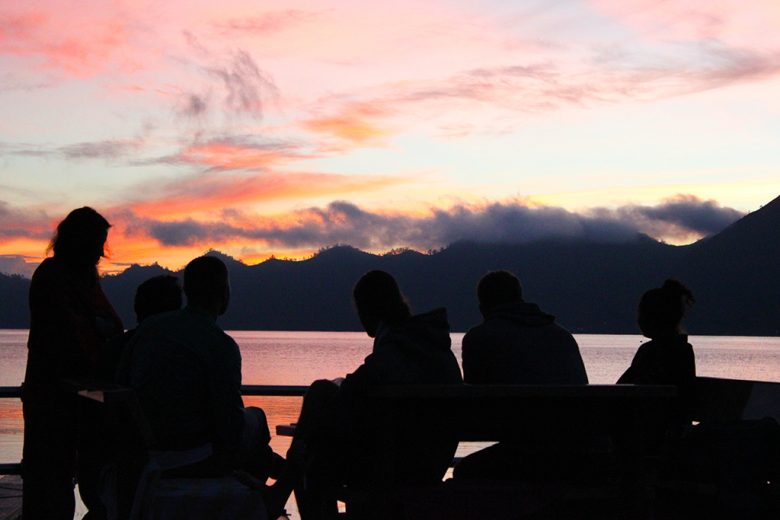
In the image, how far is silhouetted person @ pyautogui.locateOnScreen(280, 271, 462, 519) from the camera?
162 inches

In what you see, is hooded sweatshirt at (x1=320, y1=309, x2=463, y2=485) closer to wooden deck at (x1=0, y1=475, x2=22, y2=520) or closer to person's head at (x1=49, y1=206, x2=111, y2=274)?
person's head at (x1=49, y1=206, x2=111, y2=274)

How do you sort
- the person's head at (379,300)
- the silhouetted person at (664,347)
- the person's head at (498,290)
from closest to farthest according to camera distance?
the person's head at (379,300), the person's head at (498,290), the silhouetted person at (664,347)

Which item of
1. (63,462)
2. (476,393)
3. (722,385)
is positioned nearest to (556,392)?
(476,393)

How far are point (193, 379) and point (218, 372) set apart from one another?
0.09m

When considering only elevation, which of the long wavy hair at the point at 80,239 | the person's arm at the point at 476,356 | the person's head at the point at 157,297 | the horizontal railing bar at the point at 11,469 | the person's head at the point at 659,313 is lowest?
the horizontal railing bar at the point at 11,469

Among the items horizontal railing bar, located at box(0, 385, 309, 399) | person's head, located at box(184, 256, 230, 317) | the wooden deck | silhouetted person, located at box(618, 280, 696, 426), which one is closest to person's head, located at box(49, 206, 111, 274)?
person's head, located at box(184, 256, 230, 317)

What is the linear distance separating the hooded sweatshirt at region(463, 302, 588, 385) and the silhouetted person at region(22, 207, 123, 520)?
1558 mm

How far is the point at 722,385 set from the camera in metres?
5.30

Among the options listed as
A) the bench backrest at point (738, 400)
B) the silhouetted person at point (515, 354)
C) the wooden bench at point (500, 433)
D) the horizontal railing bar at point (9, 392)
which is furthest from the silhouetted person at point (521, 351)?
the horizontal railing bar at point (9, 392)

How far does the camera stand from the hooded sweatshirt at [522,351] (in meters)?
4.44

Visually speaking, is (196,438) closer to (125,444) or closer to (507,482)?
(125,444)

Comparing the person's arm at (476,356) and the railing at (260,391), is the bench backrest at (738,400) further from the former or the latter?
the railing at (260,391)

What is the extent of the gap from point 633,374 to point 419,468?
1.35m

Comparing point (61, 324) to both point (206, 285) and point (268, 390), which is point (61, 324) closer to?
point (206, 285)
